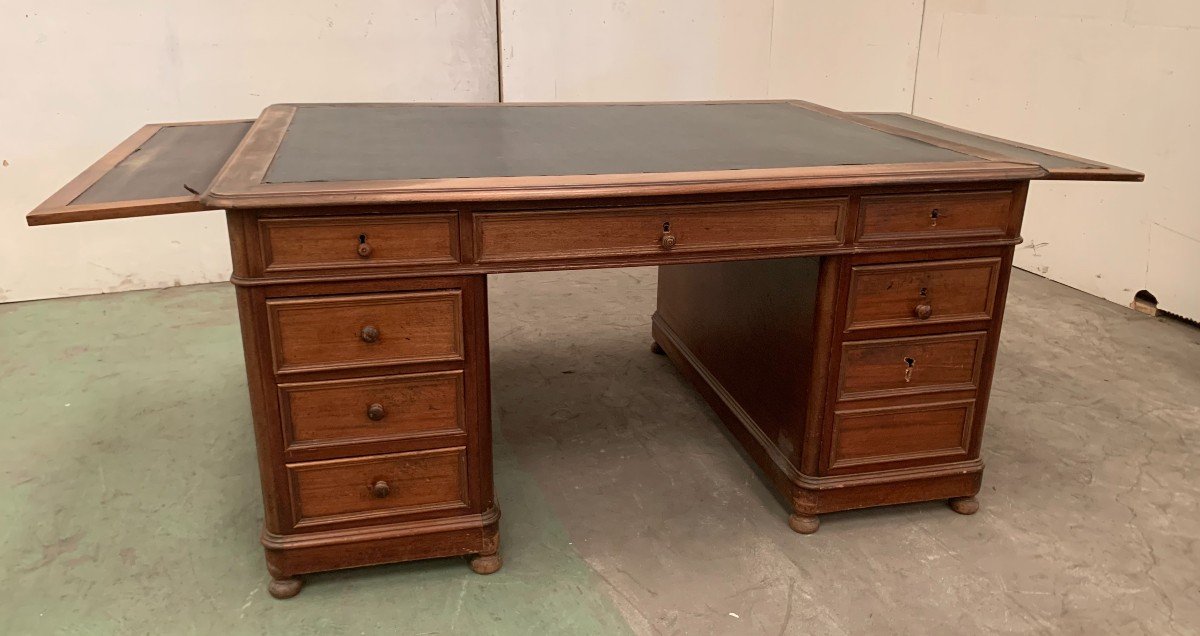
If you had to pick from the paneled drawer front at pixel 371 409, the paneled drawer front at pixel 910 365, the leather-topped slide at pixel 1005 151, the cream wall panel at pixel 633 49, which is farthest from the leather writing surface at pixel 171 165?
the cream wall panel at pixel 633 49

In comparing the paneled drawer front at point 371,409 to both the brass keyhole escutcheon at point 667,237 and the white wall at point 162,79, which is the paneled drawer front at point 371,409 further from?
the white wall at point 162,79

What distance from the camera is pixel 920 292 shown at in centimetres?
204

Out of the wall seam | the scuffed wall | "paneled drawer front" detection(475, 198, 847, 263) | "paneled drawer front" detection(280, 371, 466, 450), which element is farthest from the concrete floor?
the scuffed wall

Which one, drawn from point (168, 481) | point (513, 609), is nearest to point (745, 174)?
point (513, 609)

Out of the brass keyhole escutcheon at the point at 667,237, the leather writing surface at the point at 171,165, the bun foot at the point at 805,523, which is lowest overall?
the bun foot at the point at 805,523

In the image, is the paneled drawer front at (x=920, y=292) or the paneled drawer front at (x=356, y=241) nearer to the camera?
the paneled drawer front at (x=356, y=241)

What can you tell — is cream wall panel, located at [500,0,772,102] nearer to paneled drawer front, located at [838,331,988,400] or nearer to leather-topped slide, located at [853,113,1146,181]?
leather-topped slide, located at [853,113,1146,181]

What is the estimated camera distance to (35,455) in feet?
8.16

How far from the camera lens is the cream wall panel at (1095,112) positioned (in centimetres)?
350

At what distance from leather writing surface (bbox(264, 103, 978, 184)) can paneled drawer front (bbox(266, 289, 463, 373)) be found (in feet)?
0.80

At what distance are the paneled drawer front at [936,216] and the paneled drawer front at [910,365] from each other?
25 centimetres

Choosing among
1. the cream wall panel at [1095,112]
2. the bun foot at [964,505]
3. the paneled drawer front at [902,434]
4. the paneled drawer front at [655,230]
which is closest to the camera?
the paneled drawer front at [655,230]

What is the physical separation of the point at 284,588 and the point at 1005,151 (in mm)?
1976

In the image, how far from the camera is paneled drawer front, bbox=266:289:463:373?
175cm
